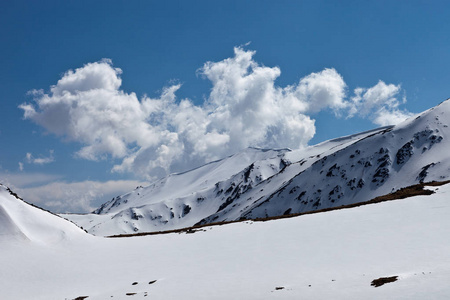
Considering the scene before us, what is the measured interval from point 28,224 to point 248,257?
29775 millimetres

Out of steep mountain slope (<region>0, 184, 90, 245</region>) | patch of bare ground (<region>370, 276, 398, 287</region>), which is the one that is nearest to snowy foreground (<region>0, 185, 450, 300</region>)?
steep mountain slope (<region>0, 184, 90, 245</region>)

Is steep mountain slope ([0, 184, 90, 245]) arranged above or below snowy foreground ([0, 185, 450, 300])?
above

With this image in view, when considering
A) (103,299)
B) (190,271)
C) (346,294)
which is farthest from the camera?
(190,271)

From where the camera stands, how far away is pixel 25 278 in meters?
33.3

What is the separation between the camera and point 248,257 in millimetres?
30344

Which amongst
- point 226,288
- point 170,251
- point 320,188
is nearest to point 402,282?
point 226,288

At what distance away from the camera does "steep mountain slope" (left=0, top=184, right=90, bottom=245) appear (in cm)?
4010

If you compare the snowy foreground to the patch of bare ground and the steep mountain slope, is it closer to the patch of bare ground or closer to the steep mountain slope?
the steep mountain slope

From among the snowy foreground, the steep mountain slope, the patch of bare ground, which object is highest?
the steep mountain slope

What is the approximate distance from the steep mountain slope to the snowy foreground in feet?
0.41

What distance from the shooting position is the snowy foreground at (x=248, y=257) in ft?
71.3

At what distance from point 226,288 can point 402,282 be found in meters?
11.4

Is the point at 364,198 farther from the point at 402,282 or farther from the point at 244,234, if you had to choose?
the point at 402,282

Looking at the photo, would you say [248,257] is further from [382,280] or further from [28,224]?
[28,224]
